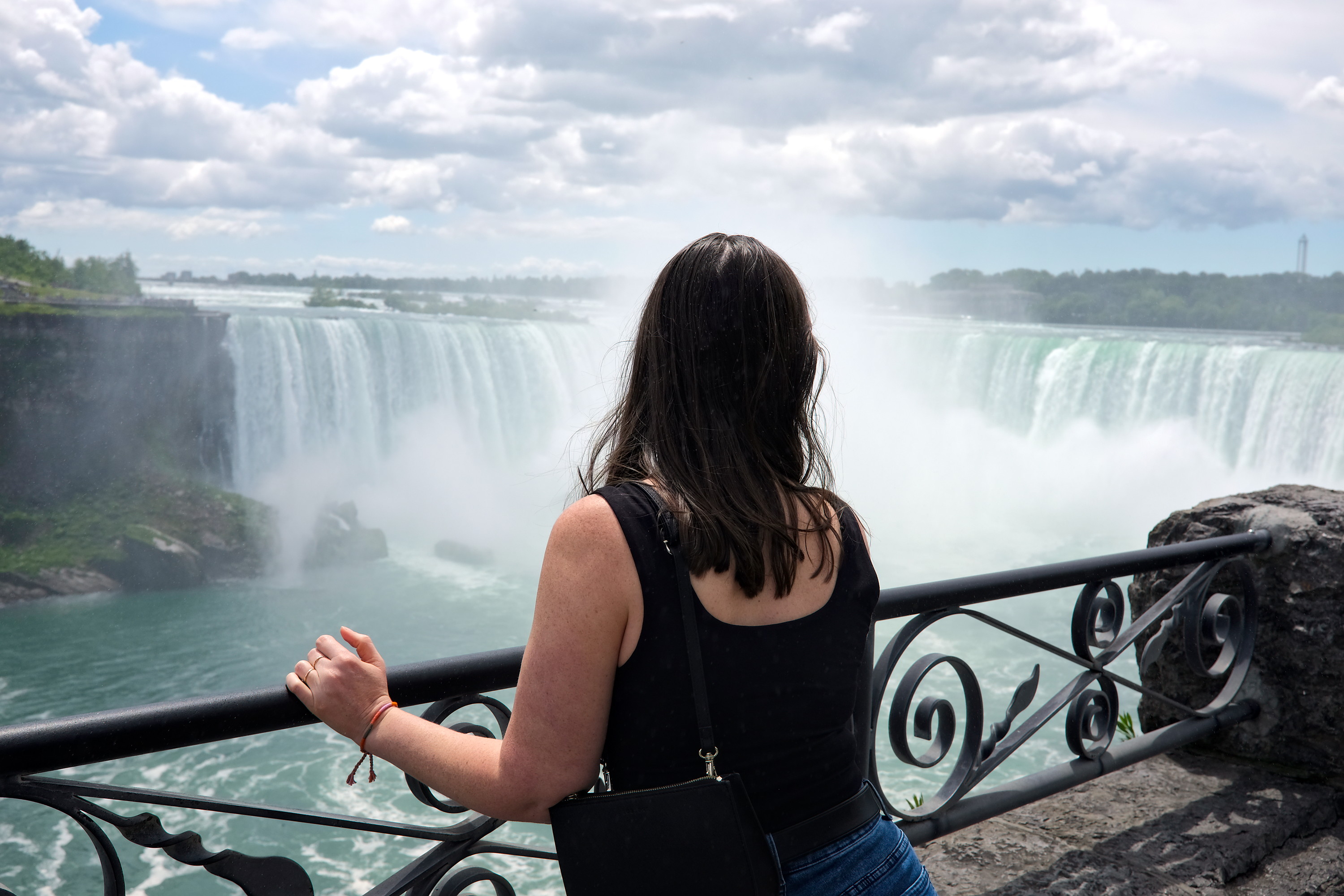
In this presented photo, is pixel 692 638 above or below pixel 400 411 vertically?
above

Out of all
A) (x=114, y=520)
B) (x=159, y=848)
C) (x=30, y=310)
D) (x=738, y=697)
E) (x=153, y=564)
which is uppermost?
(x=30, y=310)

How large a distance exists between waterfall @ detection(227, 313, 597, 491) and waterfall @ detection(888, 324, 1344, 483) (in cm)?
989

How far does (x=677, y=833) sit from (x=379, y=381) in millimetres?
23841

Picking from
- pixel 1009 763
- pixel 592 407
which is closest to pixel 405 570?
pixel 592 407

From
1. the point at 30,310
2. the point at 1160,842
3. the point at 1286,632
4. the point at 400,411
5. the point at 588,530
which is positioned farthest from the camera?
the point at 400,411

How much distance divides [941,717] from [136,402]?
84.6 feet

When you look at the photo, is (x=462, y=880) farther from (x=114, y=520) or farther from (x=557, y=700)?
(x=114, y=520)

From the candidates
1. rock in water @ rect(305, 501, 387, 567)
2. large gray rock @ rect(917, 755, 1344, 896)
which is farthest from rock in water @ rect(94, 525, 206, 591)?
large gray rock @ rect(917, 755, 1344, 896)

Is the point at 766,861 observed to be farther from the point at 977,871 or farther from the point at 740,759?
the point at 977,871

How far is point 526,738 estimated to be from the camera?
3.19 ft

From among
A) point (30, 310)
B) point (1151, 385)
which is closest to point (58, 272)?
point (30, 310)

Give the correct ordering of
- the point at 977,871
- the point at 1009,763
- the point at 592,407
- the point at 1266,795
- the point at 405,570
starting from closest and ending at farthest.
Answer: the point at 977,871 → the point at 1266,795 → the point at 1009,763 → the point at 405,570 → the point at 592,407

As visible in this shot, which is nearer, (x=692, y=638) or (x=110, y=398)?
(x=692, y=638)

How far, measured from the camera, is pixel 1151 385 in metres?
20.9
